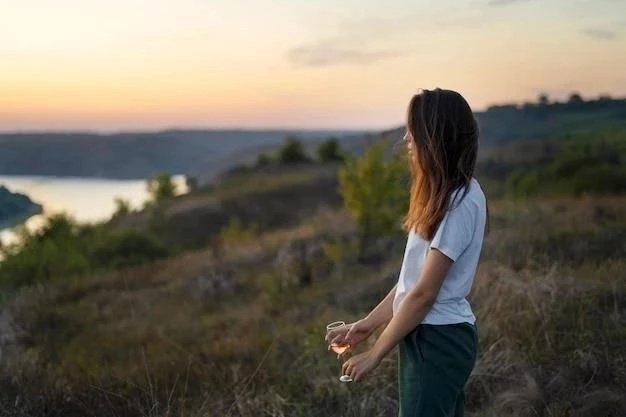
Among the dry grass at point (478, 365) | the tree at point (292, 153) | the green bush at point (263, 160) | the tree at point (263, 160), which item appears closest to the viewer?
the dry grass at point (478, 365)

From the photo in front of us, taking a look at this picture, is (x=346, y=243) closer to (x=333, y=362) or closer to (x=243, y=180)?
(x=333, y=362)

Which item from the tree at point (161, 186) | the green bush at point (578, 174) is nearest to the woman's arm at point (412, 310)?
the green bush at point (578, 174)

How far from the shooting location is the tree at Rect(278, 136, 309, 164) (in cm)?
7206

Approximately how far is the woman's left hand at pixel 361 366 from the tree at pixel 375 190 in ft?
32.0

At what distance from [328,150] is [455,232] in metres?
70.7

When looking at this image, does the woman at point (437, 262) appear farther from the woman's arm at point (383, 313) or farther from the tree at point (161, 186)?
the tree at point (161, 186)

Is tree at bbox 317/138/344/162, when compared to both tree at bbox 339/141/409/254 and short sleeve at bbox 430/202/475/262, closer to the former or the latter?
tree at bbox 339/141/409/254

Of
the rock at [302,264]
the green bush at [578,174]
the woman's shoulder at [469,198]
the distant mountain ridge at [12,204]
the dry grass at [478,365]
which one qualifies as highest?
the woman's shoulder at [469,198]

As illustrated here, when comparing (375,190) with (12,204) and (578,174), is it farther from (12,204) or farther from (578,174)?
(578,174)

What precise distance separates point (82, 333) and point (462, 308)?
10.4 meters

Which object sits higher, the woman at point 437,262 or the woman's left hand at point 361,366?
the woman at point 437,262

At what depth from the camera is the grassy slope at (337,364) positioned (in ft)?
14.3

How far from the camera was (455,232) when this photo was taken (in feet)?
7.59

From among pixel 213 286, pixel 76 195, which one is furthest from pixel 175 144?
pixel 213 286
